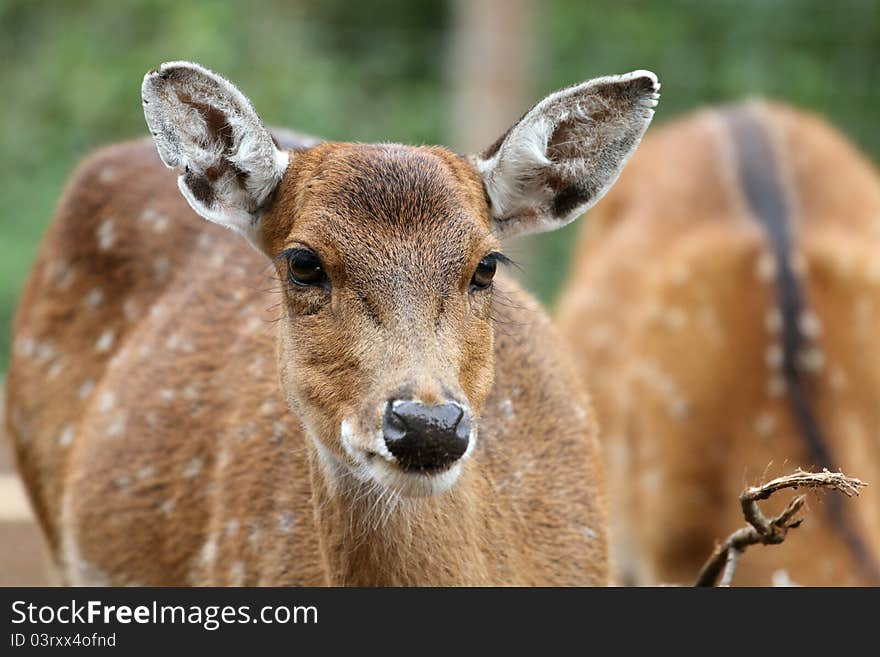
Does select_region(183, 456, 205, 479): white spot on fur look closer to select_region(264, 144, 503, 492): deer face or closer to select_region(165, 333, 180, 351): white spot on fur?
select_region(165, 333, 180, 351): white spot on fur

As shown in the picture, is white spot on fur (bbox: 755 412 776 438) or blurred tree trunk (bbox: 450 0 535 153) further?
blurred tree trunk (bbox: 450 0 535 153)

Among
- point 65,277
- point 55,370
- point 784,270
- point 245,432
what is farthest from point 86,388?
point 784,270

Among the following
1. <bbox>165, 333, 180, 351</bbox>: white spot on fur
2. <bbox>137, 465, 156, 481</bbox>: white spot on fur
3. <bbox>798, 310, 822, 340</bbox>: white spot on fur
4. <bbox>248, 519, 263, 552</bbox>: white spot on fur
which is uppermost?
<bbox>798, 310, 822, 340</bbox>: white spot on fur

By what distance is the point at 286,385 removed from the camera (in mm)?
3645

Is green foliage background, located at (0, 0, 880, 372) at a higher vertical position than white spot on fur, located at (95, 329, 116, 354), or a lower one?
higher

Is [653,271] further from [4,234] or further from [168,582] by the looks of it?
[4,234]

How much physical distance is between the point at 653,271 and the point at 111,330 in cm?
287

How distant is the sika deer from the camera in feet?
11.2

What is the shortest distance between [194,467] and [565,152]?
160 cm

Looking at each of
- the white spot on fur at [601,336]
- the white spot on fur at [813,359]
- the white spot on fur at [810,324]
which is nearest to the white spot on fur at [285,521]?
the white spot on fur at [813,359]

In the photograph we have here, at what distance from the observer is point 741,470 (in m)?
6.00

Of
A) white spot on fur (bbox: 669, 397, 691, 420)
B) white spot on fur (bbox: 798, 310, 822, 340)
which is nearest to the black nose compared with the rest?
white spot on fur (bbox: 798, 310, 822, 340)

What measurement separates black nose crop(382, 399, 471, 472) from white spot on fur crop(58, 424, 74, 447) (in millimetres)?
2403

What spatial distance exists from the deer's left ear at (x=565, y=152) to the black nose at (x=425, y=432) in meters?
0.85
